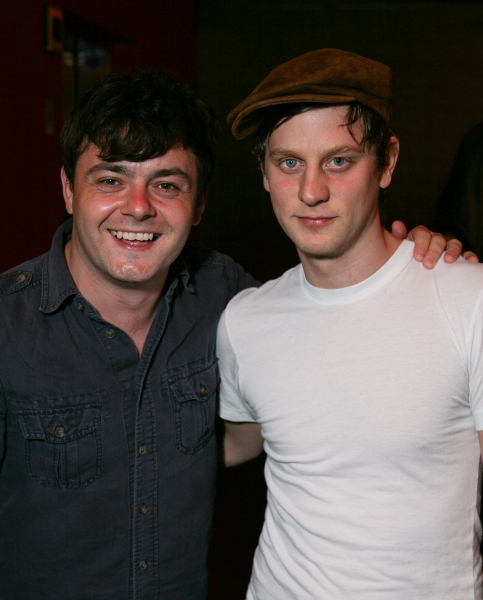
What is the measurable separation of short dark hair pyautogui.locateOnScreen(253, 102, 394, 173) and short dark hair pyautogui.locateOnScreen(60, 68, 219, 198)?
0.79ft

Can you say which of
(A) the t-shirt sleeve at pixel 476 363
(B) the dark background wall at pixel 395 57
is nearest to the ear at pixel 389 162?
(A) the t-shirt sleeve at pixel 476 363

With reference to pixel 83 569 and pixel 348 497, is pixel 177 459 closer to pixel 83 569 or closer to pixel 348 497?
pixel 83 569

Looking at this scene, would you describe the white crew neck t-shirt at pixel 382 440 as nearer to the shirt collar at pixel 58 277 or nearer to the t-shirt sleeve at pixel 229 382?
the t-shirt sleeve at pixel 229 382

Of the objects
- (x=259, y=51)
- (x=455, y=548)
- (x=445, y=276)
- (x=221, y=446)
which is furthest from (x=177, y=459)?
(x=259, y=51)

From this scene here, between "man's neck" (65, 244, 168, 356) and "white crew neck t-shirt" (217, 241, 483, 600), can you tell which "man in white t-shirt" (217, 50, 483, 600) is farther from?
"man's neck" (65, 244, 168, 356)

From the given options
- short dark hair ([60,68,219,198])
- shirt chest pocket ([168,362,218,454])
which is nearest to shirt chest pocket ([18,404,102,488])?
shirt chest pocket ([168,362,218,454])

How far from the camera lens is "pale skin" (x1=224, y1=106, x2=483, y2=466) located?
1.41 metres

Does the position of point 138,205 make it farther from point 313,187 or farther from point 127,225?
point 313,187

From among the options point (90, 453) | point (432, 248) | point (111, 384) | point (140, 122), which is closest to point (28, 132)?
point (140, 122)

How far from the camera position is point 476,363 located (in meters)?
1.27

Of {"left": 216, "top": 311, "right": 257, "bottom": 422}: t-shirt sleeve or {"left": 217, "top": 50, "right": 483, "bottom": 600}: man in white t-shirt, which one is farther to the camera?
{"left": 216, "top": 311, "right": 257, "bottom": 422}: t-shirt sleeve

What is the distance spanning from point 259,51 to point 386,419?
3.76 meters

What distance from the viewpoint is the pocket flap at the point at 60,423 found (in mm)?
1517

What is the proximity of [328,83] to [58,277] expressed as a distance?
0.77 metres
